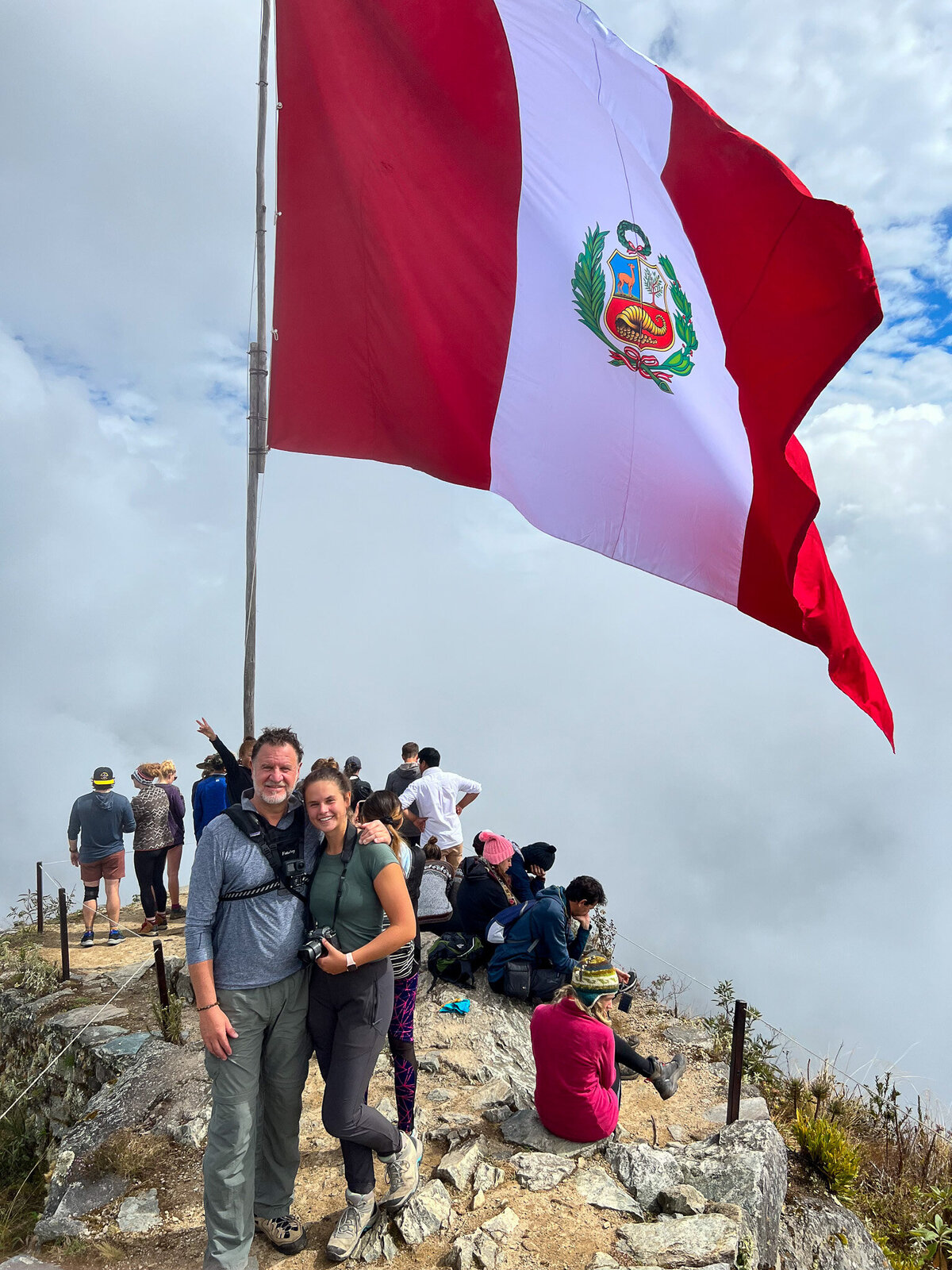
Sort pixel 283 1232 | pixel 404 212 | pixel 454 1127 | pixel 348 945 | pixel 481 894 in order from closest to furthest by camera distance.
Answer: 1. pixel 348 945
2. pixel 283 1232
3. pixel 454 1127
4. pixel 404 212
5. pixel 481 894

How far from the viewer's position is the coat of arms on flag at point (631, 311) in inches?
237

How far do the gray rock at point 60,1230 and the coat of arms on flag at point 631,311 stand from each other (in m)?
6.09

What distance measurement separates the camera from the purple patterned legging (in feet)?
15.6

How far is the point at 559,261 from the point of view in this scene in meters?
6.05

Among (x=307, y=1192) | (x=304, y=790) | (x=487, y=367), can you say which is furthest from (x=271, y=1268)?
(x=487, y=367)

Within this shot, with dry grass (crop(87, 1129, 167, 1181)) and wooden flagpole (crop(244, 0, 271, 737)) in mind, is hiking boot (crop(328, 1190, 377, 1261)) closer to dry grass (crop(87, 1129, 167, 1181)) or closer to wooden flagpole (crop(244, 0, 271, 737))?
dry grass (crop(87, 1129, 167, 1181))

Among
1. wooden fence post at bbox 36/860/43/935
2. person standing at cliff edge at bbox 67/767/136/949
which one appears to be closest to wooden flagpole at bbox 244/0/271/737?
person standing at cliff edge at bbox 67/767/136/949

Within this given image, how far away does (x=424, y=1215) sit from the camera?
4.34m

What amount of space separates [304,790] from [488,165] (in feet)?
15.7

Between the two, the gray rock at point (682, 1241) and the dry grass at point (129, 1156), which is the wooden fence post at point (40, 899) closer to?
the dry grass at point (129, 1156)

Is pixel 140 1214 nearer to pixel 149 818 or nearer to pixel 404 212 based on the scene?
pixel 149 818

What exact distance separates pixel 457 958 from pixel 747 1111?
270 centimetres

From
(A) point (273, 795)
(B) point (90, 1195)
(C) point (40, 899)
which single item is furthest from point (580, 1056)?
(C) point (40, 899)

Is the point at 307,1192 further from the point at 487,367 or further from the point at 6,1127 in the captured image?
the point at 487,367
